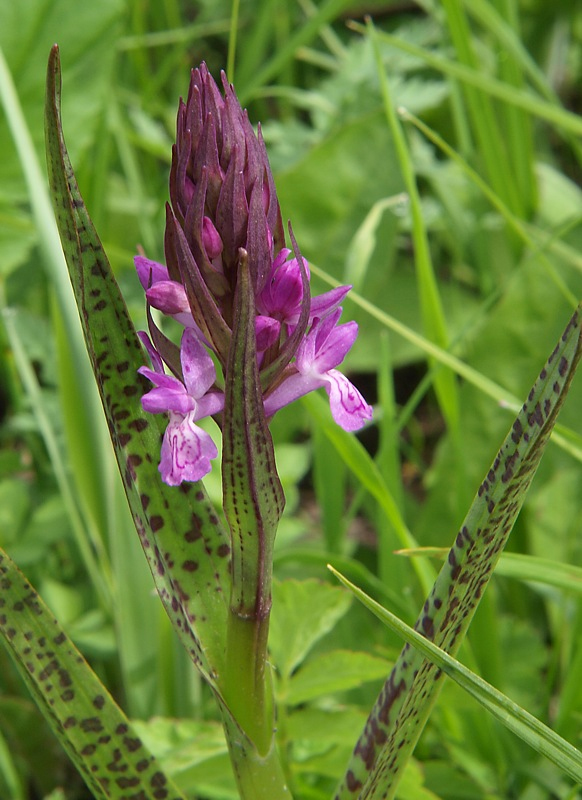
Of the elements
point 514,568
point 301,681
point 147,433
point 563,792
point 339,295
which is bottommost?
point 563,792

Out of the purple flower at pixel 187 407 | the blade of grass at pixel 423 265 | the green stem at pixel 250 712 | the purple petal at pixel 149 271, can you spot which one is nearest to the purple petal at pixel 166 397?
the purple flower at pixel 187 407

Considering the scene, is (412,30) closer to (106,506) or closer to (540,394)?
(106,506)

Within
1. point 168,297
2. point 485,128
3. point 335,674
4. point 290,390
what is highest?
point 168,297

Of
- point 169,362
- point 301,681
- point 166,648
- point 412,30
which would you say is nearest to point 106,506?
point 166,648

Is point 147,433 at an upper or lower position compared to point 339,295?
lower

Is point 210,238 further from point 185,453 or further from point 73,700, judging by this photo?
point 73,700

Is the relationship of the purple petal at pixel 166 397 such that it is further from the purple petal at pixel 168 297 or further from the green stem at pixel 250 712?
the green stem at pixel 250 712

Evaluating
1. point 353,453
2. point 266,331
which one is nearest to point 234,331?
point 266,331

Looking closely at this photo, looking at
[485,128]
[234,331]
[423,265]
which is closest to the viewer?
[234,331]
